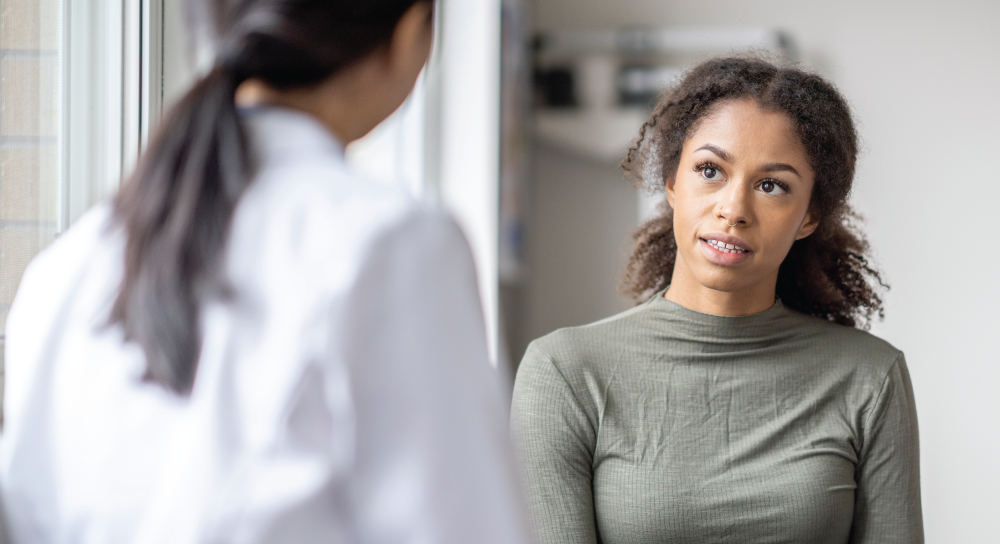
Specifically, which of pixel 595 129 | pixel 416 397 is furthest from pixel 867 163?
pixel 416 397

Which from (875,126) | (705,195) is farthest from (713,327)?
(875,126)

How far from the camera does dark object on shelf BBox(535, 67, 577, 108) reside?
302 cm

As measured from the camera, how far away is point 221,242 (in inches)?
18.1

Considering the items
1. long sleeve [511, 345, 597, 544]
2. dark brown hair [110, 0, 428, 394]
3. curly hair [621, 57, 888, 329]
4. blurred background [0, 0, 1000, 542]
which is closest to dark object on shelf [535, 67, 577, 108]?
blurred background [0, 0, 1000, 542]

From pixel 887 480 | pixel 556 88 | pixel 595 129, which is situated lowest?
pixel 887 480

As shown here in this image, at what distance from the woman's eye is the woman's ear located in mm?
105

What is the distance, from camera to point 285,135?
51 cm

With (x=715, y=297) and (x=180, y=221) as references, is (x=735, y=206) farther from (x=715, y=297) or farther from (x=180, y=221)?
(x=180, y=221)

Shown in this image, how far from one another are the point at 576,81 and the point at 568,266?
68 cm

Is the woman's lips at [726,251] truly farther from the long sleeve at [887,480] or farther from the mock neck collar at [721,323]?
the long sleeve at [887,480]

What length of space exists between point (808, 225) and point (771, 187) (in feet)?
0.45

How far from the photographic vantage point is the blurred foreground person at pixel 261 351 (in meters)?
0.44

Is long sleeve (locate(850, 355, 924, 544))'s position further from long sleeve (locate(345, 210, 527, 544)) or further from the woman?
long sleeve (locate(345, 210, 527, 544))

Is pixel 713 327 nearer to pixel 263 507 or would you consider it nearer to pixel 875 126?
pixel 263 507
